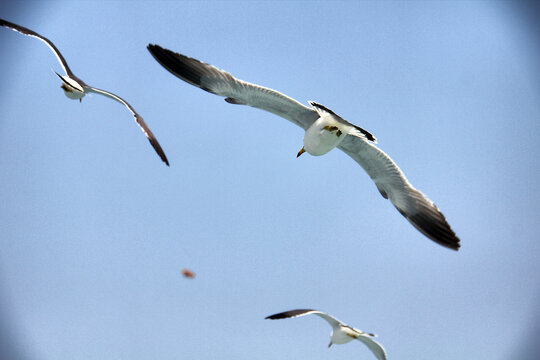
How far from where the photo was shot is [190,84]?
9508mm

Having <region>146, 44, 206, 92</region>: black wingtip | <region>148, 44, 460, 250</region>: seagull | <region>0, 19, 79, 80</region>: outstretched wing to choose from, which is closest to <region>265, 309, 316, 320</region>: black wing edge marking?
<region>148, 44, 460, 250</region>: seagull

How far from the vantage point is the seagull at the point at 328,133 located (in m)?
9.38

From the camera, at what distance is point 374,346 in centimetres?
1408

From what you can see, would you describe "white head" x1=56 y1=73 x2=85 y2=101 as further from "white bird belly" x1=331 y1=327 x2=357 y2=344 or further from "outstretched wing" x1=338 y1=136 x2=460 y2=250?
"white bird belly" x1=331 y1=327 x2=357 y2=344

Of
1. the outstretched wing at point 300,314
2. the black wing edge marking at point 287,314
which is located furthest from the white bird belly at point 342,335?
the black wing edge marking at point 287,314

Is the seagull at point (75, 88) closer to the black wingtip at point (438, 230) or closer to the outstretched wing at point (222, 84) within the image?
the outstretched wing at point (222, 84)

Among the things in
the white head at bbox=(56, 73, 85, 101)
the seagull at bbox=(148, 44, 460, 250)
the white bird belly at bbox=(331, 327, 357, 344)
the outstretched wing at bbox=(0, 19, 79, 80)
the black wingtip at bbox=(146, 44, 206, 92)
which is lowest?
the white bird belly at bbox=(331, 327, 357, 344)

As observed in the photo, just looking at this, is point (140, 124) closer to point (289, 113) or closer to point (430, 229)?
point (289, 113)

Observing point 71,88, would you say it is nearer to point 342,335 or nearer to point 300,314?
point 300,314

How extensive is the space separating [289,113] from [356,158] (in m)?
2.15

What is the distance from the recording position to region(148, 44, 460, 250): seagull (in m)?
9.38

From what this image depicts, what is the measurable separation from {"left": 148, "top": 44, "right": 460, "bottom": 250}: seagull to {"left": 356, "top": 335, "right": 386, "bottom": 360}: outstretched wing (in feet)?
13.0

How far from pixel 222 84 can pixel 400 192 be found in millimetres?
4780

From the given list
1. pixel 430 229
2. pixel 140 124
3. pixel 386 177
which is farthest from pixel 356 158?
pixel 140 124
